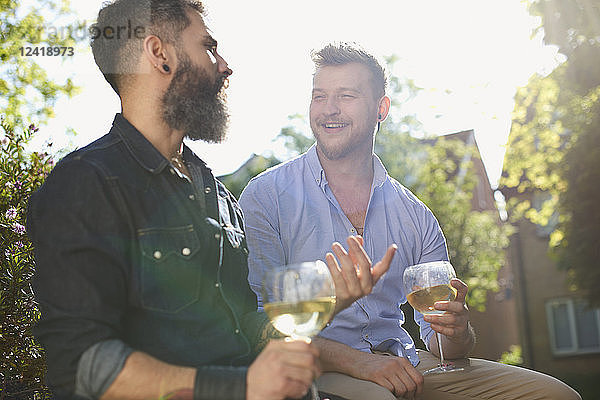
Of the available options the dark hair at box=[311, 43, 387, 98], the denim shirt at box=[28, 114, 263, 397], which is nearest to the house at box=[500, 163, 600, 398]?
the dark hair at box=[311, 43, 387, 98]

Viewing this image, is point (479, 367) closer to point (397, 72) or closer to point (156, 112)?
point (156, 112)

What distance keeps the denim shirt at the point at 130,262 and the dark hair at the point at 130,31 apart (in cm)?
23

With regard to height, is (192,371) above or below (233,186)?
below

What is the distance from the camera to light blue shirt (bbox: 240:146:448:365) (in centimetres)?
368

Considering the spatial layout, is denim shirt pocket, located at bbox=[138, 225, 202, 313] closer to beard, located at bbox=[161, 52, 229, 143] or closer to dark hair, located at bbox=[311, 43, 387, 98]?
beard, located at bbox=[161, 52, 229, 143]

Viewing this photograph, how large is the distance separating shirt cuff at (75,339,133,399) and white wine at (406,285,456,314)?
169 centimetres

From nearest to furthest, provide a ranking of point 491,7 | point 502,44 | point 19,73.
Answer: point 491,7, point 502,44, point 19,73

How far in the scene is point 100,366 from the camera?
1804 millimetres

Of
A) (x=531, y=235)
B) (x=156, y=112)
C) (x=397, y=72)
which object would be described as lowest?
(x=531, y=235)

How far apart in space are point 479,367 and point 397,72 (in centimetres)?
2068

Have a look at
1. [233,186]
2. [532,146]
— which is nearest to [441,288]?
[532,146]

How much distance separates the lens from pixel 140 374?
1801 millimetres

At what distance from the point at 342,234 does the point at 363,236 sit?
0.14 m

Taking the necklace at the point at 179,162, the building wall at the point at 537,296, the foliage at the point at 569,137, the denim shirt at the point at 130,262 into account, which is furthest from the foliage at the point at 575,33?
the building wall at the point at 537,296
